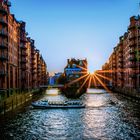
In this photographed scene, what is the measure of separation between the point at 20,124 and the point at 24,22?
296 feet

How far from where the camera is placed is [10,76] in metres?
101

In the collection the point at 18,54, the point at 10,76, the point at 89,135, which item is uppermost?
the point at 18,54

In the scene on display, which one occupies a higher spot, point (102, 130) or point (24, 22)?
point (24, 22)

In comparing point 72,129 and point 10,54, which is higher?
point 10,54

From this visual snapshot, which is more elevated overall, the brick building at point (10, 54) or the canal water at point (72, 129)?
the brick building at point (10, 54)

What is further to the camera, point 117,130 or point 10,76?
point 10,76

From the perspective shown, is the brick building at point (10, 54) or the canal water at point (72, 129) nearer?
the canal water at point (72, 129)

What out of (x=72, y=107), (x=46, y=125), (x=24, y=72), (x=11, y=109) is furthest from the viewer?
(x=24, y=72)

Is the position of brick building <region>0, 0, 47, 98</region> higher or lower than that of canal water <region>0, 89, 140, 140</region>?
higher

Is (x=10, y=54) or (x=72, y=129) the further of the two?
(x=10, y=54)

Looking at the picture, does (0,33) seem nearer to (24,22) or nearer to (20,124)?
(20,124)

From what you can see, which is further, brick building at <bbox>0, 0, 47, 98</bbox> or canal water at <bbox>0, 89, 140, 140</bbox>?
brick building at <bbox>0, 0, 47, 98</bbox>

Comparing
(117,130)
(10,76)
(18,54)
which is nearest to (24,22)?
(18,54)

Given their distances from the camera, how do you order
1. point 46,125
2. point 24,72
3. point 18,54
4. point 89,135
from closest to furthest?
1. point 89,135
2. point 46,125
3. point 18,54
4. point 24,72
